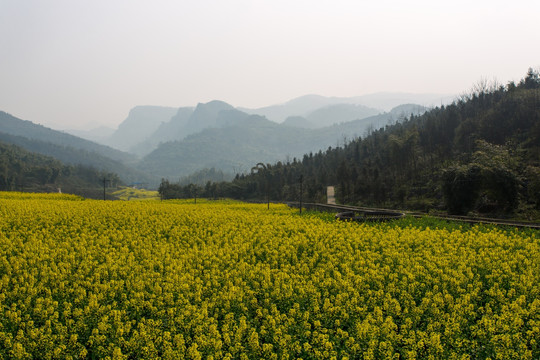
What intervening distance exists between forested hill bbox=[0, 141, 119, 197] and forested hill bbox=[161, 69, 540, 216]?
5505 centimetres

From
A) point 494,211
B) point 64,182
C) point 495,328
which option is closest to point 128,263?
point 495,328

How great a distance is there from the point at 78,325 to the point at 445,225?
2100cm

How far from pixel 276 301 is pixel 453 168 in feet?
118

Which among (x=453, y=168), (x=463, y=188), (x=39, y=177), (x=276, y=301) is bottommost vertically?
(x=276, y=301)

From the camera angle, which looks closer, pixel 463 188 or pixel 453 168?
pixel 463 188

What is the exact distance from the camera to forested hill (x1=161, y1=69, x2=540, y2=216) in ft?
123

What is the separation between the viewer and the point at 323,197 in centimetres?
8012

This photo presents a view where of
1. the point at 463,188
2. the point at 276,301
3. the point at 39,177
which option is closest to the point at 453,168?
the point at 463,188

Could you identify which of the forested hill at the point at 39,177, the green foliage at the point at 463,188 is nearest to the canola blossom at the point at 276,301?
the green foliage at the point at 463,188

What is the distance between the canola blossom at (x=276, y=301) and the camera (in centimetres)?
751

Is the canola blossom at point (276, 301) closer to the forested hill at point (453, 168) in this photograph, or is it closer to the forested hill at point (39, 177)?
the forested hill at point (453, 168)

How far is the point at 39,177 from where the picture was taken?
148375mm

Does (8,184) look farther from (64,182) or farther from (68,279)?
(68,279)

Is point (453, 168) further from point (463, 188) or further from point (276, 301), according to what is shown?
point (276, 301)
